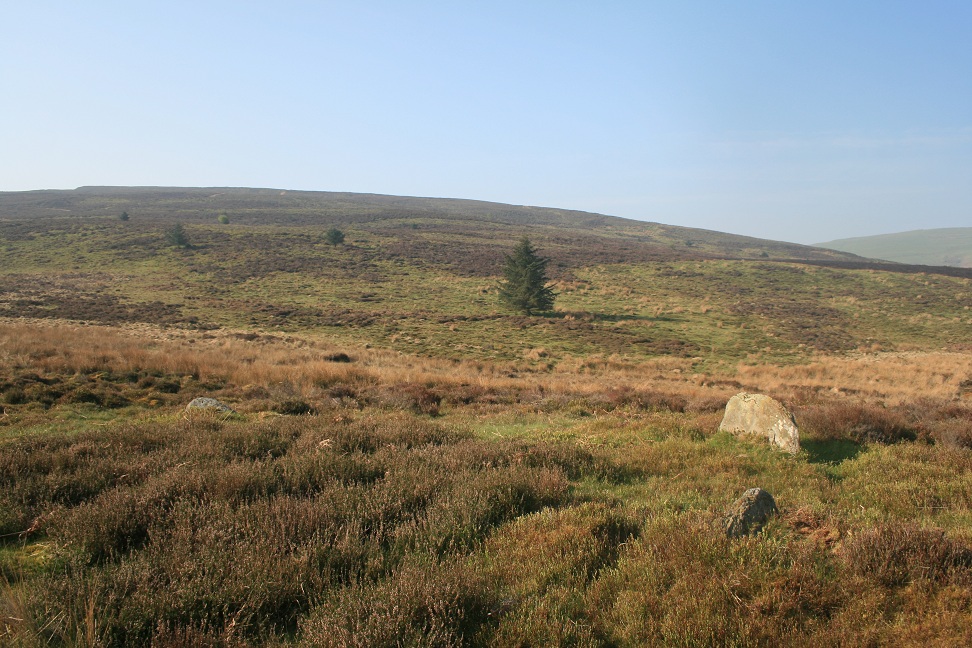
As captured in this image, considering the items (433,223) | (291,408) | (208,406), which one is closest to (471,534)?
(291,408)

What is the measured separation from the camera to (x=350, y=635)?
9.21ft

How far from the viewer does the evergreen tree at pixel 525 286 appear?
133ft

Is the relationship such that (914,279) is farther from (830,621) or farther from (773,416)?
(830,621)

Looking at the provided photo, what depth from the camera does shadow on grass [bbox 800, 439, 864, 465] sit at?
748 centimetres

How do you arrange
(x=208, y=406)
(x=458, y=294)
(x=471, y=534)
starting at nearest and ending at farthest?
(x=471, y=534) → (x=208, y=406) → (x=458, y=294)

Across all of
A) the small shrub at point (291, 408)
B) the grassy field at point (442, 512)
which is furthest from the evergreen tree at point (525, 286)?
the small shrub at point (291, 408)

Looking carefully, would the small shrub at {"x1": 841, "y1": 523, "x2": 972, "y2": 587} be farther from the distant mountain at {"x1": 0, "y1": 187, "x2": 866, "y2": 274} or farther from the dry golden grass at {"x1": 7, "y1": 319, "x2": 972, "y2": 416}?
the distant mountain at {"x1": 0, "y1": 187, "x2": 866, "y2": 274}

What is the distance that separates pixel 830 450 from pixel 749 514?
471cm

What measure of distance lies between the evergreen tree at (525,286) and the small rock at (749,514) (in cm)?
3587

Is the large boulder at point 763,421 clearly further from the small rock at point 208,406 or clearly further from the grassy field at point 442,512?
the small rock at point 208,406

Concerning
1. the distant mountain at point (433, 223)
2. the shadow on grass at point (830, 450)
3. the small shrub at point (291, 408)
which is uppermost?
the distant mountain at point (433, 223)

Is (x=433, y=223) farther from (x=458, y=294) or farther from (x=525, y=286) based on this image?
(x=525, y=286)

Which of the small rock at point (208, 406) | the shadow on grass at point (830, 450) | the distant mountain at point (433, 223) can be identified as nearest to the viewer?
the shadow on grass at point (830, 450)

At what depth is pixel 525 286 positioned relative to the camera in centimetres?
4084
